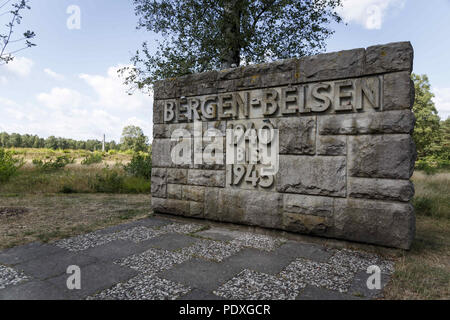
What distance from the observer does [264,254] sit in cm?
318

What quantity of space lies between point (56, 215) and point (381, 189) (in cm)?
515

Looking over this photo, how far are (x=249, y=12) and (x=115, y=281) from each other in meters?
9.60

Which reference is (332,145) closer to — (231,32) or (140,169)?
(231,32)

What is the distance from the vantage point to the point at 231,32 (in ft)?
30.9

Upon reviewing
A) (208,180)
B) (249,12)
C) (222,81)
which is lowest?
(208,180)

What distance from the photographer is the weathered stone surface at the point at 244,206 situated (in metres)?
3.91

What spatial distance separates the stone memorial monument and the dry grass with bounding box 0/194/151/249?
1.05 m

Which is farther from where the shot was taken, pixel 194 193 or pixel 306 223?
pixel 194 193

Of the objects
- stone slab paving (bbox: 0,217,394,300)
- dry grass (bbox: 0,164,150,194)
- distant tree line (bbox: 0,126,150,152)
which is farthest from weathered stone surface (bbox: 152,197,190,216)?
distant tree line (bbox: 0,126,150,152)

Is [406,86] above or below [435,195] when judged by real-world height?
above

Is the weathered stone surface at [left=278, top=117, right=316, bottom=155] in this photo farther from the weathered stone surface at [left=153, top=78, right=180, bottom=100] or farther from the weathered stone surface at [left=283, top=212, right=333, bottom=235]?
the weathered stone surface at [left=153, top=78, right=180, bottom=100]

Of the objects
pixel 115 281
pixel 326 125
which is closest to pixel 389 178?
pixel 326 125

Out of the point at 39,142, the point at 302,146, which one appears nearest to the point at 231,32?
the point at 302,146
